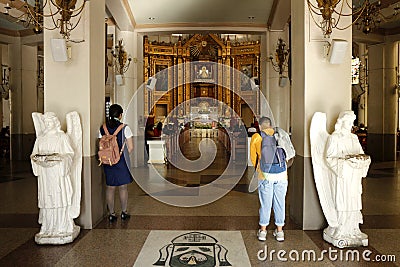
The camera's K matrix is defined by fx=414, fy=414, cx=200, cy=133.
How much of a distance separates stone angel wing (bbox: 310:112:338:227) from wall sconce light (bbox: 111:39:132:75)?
6093 mm

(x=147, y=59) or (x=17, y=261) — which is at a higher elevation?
(x=147, y=59)

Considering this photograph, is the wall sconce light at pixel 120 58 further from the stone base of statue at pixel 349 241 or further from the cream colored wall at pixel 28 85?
the stone base of statue at pixel 349 241

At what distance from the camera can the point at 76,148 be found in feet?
15.3

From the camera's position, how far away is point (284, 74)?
34.1ft

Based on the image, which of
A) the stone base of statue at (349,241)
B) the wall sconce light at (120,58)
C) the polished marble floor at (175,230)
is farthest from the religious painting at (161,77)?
the stone base of statue at (349,241)

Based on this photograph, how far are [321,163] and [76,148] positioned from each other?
2.73 metres

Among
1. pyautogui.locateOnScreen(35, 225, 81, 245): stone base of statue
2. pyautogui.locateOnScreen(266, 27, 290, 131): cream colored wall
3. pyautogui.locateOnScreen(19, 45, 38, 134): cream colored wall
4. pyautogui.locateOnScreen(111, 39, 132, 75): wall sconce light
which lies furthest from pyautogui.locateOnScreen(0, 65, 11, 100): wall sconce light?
pyautogui.locateOnScreen(35, 225, 81, 245): stone base of statue

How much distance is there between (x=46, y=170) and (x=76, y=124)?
0.69 meters

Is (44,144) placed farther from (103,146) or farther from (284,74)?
(284,74)

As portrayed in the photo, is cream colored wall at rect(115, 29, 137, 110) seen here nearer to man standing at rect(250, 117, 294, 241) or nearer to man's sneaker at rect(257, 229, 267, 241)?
man standing at rect(250, 117, 294, 241)

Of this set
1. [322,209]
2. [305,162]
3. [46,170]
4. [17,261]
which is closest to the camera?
[17,261]

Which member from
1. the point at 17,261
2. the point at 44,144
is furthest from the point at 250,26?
the point at 17,261

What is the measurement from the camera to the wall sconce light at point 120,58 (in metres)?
9.59

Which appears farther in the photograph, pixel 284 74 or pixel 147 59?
pixel 147 59
